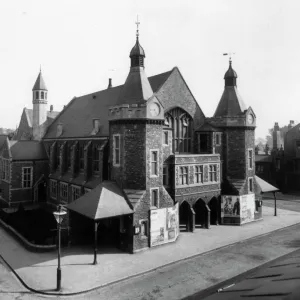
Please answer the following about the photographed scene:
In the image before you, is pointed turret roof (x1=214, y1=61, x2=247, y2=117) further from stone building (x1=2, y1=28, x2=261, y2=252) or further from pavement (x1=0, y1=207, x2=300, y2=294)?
pavement (x1=0, y1=207, x2=300, y2=294)

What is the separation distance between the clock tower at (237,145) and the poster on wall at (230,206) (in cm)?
63

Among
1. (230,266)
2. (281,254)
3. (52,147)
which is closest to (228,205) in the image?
(281,254)

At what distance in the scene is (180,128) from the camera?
2664 centimetres

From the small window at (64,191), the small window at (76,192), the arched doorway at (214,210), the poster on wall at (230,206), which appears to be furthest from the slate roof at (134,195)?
the small window at (64,191)

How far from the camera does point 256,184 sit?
29859 millimetres

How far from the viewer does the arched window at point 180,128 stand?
85.2 ft

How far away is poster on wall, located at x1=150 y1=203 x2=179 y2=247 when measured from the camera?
821 inches

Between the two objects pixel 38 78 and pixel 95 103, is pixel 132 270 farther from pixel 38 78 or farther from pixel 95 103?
pixel 38 78

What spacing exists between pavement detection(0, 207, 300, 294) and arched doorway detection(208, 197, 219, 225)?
227 cm

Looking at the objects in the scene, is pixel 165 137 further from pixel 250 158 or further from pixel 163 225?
pixel 250 158

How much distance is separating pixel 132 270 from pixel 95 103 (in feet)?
70.2

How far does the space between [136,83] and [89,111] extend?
11.9 meters

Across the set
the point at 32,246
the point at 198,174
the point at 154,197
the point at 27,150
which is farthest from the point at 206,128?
the point at 27,150

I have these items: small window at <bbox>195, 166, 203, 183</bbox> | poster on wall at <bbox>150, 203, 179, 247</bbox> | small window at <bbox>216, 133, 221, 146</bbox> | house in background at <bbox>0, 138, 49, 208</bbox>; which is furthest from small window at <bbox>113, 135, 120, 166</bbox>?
house in background at <bbox>0, 138, 49, 208</bbox>
